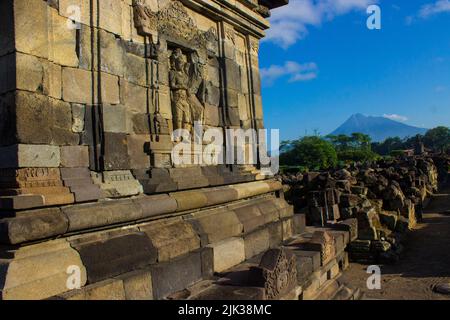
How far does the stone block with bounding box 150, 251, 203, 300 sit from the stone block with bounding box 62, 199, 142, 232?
1.86 ft

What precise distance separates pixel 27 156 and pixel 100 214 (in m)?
0.80

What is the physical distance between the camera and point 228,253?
468 cm

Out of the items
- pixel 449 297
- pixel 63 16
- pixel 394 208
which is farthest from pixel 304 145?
pixel 63 16

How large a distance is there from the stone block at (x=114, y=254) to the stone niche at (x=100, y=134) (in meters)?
0.01

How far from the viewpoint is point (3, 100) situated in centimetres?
333

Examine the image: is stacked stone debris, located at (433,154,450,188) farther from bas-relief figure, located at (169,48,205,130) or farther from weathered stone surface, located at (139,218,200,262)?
weathered stone surface, located at (139,218,200,262)

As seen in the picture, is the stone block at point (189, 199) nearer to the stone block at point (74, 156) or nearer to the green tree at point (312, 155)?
the stone block at point (74, 156)

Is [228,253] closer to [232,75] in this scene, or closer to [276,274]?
[276,274]

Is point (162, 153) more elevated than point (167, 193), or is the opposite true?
point (162, 153)

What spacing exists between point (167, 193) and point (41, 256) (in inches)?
67.8

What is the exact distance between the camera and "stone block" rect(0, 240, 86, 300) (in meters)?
2.73
